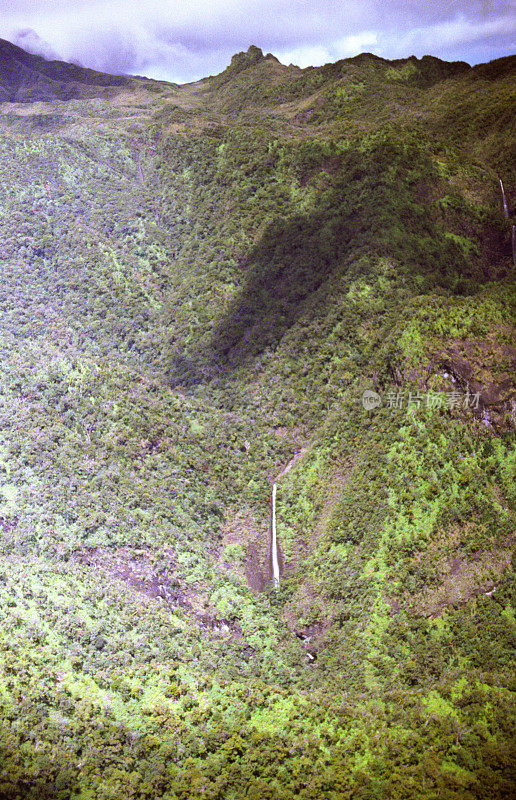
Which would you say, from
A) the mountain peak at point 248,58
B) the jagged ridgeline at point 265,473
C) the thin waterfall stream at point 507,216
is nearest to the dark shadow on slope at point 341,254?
the jagged ridgeline at point 265,473

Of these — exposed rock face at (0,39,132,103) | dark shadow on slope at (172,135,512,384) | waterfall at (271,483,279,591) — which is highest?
exposed rock face at (0,39,132,103)

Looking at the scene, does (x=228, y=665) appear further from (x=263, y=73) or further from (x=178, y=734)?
(x=263, y=73)

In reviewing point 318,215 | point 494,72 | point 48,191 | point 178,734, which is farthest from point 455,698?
point 494,72

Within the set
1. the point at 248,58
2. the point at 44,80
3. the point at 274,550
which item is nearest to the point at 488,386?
the point at 274,550

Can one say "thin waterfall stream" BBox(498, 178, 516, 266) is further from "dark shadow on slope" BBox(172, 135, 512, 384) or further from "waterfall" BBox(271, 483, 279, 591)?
"waterfall" BBox(271, 483, 279, 591)

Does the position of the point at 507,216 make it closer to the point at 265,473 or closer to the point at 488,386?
the point at 488,386

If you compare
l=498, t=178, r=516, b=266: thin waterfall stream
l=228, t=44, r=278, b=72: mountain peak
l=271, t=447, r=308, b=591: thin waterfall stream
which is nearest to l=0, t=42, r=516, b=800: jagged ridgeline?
l=271, t=447, r=308, b=591: thin waterfall stream
